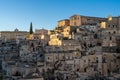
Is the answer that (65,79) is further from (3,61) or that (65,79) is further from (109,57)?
(3,61)

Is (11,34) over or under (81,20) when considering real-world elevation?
under

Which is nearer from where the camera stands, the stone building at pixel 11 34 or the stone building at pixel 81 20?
the stone building at pixel 81 20

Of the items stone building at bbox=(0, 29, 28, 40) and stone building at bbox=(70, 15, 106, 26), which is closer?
stone building at bbox=(70, 15, 106, 26)

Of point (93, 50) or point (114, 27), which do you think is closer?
point (93, 50)

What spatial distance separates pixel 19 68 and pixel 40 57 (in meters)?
5.60

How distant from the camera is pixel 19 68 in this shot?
120 ft

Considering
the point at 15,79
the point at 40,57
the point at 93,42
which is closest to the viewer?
the point at 15,79

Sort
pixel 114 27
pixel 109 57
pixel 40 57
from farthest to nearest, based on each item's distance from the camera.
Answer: pixel 114 27 < pixel 40 57 < pixel 109 57

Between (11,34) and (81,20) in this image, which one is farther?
(11,34)

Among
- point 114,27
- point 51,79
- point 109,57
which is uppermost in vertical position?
point 114,27

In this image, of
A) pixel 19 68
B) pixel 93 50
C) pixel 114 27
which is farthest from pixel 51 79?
pixel 114 27

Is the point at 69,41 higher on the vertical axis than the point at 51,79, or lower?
higher

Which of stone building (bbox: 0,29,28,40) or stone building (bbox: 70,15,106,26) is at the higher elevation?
stone building (bbox: 70,15,106,26)

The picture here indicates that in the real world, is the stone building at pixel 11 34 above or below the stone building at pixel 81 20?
below
